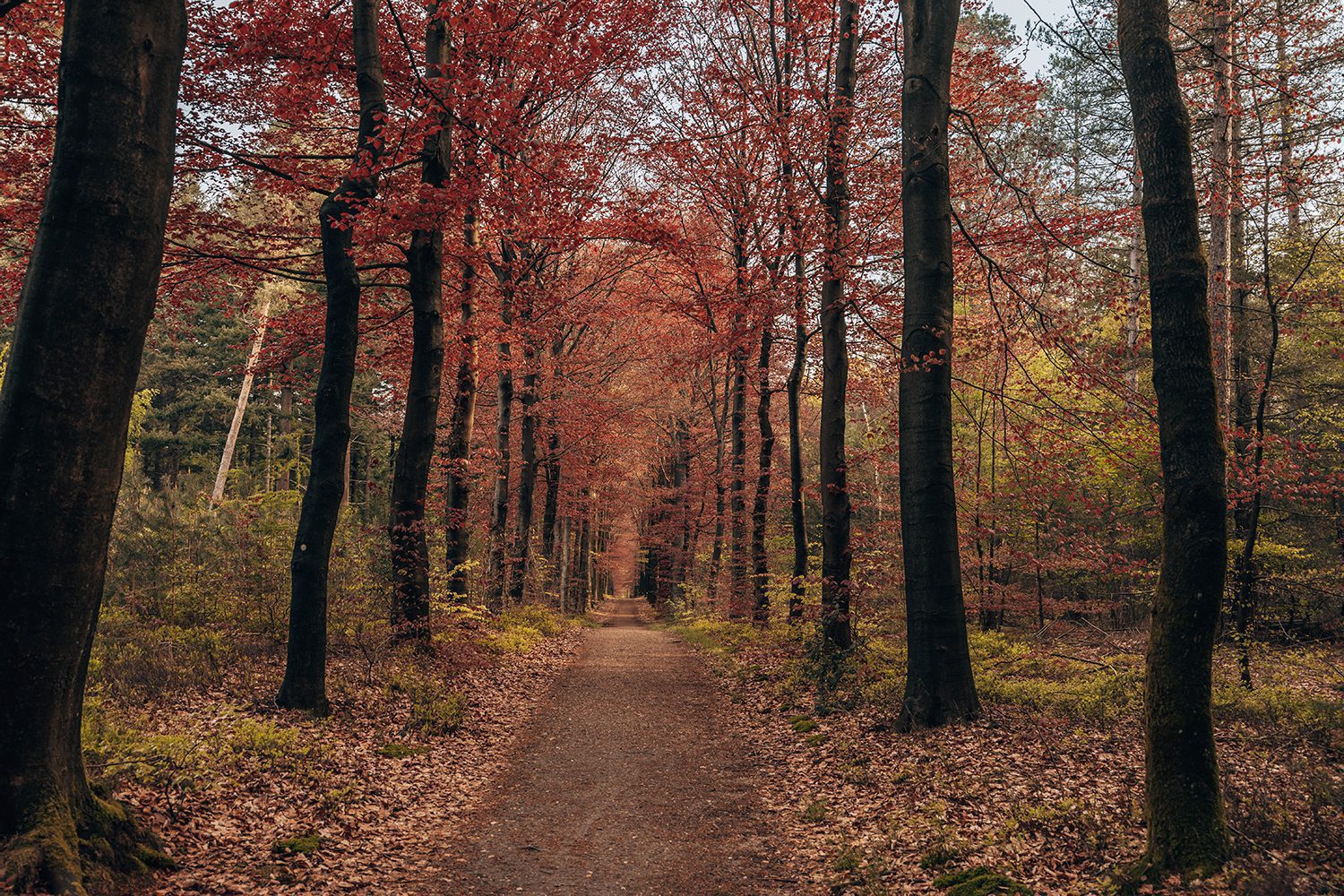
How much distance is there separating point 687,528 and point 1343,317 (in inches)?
890

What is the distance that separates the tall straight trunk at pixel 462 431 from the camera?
15.0 meters

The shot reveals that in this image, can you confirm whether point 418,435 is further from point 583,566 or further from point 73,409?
point 583,566

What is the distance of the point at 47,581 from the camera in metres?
4.07

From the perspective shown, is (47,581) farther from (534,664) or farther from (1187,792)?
(534,664)

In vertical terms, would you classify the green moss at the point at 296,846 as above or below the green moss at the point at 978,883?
below

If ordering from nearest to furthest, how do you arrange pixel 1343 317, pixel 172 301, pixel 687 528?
pixel 172 301 → pixel 1343 317 → pixel 687 528

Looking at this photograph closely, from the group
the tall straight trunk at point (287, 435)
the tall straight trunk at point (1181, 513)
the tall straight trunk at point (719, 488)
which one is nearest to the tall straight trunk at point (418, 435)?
the tall straight trunk at point (1181, 513)

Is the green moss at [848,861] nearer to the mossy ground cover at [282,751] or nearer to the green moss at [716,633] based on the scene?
the mossy ground cover at [282,751]

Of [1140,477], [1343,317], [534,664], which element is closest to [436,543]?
[534,664]

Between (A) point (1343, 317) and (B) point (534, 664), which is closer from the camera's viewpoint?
(B) point (534, 664)

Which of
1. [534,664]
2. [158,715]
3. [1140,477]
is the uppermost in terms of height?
[1140,477]

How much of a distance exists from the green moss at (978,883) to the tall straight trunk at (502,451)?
47.4 feet

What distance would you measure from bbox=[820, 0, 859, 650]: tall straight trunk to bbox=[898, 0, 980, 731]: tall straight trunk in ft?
10.1

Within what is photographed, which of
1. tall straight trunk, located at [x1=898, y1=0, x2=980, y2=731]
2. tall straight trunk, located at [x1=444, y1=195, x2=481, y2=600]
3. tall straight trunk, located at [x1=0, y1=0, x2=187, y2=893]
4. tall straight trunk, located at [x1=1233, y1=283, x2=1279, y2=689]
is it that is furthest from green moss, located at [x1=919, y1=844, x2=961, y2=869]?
tall straight trunk, located at [x1=444, y1=195, x2=481, y2=600]
